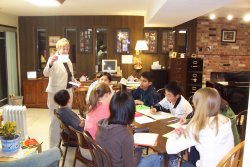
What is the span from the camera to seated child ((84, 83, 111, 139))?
2.67 m

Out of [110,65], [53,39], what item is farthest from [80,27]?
[110,65]

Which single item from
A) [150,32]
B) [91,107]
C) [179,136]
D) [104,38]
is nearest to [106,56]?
[104,38]

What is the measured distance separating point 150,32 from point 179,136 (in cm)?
518

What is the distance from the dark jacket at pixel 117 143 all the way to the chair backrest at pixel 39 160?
1.30ft

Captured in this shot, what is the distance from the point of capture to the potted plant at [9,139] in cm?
217

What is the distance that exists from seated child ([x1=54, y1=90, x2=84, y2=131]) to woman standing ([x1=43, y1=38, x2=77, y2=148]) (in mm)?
737

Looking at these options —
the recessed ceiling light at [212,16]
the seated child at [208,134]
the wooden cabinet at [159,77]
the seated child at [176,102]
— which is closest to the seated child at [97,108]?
the seated child at [176,102]

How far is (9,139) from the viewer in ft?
7.14

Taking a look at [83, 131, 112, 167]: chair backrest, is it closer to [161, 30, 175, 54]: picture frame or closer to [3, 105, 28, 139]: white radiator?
[3, 105, 28, 139]: white radiator

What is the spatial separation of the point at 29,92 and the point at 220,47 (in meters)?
5.05

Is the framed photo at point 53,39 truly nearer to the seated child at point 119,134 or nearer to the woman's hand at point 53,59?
the woman's hand at point 53,59

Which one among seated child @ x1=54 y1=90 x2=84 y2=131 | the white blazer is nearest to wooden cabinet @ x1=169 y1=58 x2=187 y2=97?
the white blazer

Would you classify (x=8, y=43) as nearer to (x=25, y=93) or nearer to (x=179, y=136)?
(x=25, y=93)

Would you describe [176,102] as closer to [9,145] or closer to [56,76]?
[56,76]
